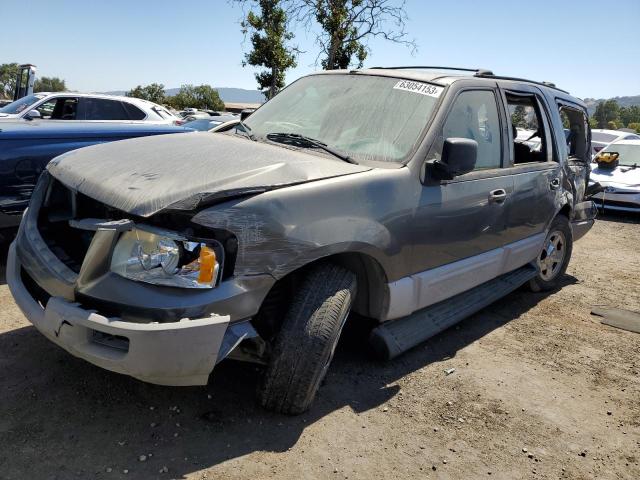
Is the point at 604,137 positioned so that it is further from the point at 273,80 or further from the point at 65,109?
the point at 65,109

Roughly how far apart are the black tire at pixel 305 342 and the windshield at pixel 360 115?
0.86 metres

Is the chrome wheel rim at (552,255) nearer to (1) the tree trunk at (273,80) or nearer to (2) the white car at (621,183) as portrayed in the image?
(2) the white car at (621,183)

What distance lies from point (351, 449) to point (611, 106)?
94.0 meters

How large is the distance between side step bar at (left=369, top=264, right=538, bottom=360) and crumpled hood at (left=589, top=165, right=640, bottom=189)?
7.00 metres

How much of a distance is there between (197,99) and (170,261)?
63.8 meters

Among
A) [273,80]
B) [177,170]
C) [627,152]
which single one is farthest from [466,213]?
[273,80]

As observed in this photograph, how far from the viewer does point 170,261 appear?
2283 millimetres

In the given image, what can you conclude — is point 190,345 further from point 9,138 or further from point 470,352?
point 9,138

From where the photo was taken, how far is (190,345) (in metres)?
2.21

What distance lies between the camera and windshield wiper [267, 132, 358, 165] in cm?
304

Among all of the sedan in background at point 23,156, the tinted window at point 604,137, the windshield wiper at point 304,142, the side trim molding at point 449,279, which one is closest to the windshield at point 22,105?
the sedan in background at point 23,156

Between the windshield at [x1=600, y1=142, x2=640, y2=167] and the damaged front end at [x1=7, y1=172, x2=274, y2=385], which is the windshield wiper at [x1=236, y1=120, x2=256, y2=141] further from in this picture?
the windshield at [x1=600, y1=142, x2=640, y2=167]

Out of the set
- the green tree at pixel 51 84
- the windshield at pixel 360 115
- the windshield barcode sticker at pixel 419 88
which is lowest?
the green tree at pixel 51 84

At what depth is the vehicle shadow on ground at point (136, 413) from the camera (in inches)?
91.7
